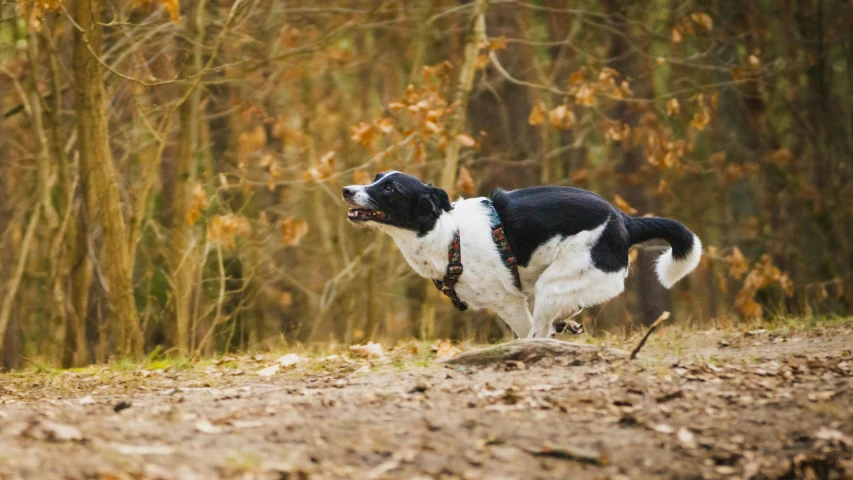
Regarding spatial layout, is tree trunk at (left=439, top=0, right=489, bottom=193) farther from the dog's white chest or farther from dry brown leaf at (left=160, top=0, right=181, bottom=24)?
dry brown leaf at (left=160, top=0, right=181, bottom=24)

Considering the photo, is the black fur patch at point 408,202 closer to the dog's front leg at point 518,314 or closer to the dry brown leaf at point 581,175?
the dog's front leg at point 518,314

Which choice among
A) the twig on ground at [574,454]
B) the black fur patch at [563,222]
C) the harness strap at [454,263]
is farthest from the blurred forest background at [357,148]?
the twig on ground at [574,454]

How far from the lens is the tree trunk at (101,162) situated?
8.66 m

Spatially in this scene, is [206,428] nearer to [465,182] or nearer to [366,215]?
[366,215]

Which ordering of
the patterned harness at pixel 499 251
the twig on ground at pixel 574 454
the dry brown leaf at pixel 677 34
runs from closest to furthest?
the twig on ground at pixel 574 454
the patterned harness at pixel 499 251
the dry brown leaf at pixel 677 34

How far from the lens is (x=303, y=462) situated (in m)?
3.97

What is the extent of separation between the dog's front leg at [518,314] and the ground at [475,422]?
98 cm

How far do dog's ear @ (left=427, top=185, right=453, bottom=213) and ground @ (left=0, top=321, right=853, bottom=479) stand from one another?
48.7 inches

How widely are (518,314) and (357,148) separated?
801 centimetres

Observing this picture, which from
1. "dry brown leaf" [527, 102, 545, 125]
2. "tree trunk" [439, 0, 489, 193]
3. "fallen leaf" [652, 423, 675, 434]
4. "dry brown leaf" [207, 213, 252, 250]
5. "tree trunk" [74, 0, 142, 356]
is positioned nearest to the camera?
"fallen leaf" [652, 423, 675, 434]

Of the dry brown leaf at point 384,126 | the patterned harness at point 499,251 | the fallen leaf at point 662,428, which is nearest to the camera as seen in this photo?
the fallen leaf at point 662,428

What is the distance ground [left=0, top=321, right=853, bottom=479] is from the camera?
13.0 feet

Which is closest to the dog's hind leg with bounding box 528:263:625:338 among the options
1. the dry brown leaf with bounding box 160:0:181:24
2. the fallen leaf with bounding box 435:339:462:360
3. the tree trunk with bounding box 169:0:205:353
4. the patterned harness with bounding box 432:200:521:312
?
the patterned harness with bounding box 432:200:521:312

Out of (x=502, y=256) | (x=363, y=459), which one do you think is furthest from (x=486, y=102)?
(x=363, y=459)
